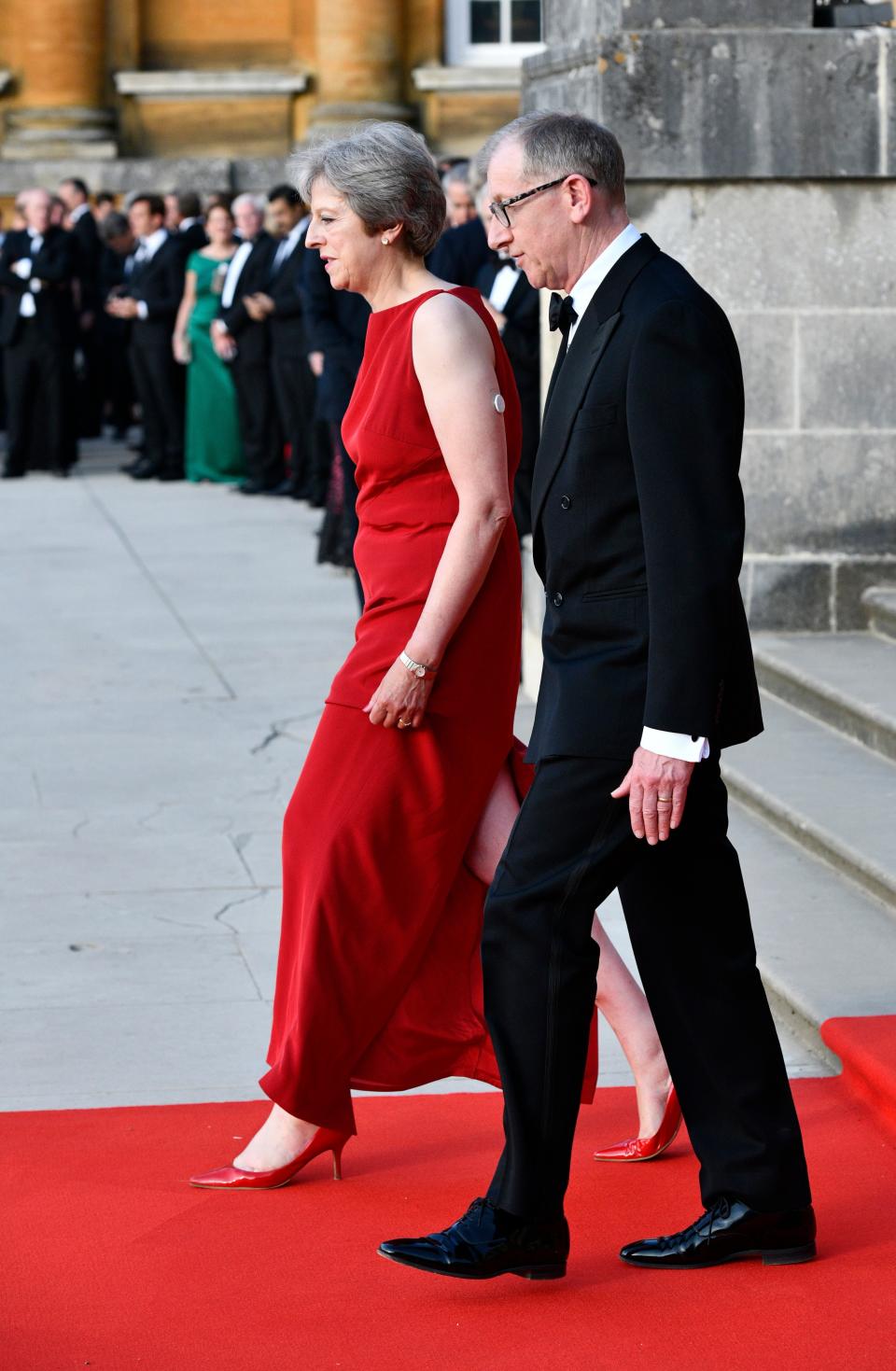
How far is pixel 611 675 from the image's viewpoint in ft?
10.8

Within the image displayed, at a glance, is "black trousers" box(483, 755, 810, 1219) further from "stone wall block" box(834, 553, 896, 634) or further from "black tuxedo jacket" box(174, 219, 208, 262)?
"black tuxedo jacket" box(174, 219, 208, 262)

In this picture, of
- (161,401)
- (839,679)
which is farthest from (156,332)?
(839,679)

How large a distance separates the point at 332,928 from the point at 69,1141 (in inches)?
28.6

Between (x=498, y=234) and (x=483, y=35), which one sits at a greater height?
(x=483, y=35)

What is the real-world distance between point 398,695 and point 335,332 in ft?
20.7

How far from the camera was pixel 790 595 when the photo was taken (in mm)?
7930

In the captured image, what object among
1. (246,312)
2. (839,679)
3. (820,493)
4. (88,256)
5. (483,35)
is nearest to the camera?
(839,679)

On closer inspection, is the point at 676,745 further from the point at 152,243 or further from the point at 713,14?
the point at 152,243

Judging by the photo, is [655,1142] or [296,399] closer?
[655,1142]

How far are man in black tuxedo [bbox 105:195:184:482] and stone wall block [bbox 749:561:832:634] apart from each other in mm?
9057

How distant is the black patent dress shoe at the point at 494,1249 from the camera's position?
11.1 feet

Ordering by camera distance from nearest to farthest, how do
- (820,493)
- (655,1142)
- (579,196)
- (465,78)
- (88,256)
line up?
(579,196) < (655,1142) < (820,493) < (88,256) < (465,78)

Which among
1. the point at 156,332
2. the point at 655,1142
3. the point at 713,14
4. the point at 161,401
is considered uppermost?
the point at 713,14

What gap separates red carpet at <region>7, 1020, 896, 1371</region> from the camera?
3281 millimetres
